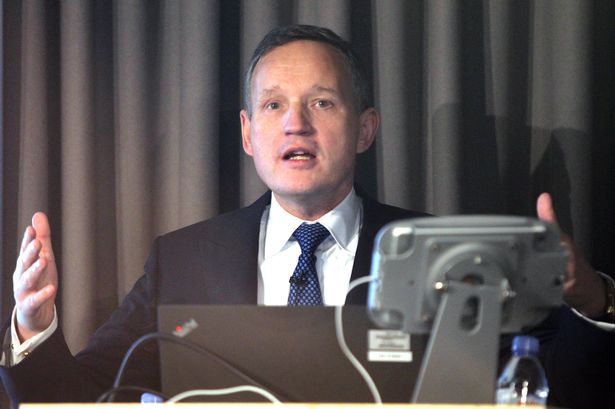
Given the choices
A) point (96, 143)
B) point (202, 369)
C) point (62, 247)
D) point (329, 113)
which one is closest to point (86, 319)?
point (62, 247)

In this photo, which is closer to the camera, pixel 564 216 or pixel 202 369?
pixel 202 369

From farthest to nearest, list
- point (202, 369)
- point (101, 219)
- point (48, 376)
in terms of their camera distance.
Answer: point (101, 219)
point (48, 376)
point (202, 369)

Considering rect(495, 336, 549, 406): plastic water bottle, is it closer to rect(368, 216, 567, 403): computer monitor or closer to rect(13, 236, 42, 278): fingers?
rect(368, 216, 567, 403): computer monitor

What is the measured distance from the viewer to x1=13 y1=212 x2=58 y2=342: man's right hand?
5.90 ft

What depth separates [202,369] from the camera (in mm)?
1338

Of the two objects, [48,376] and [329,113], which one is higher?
[329,113]

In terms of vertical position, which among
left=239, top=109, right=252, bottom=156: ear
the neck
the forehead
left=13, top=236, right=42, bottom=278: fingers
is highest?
the forehead

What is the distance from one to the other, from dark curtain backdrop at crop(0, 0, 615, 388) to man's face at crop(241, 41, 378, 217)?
308mm

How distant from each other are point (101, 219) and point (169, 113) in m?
0.42

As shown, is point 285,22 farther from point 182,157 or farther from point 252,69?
point 182,157

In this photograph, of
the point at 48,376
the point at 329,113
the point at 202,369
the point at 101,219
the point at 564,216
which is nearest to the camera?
the point at 202,369

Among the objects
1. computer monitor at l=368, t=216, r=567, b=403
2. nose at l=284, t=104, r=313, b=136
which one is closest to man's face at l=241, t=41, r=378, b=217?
nose at l=284, t=104, r=313, b=136

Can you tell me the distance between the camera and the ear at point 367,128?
7.89 ft

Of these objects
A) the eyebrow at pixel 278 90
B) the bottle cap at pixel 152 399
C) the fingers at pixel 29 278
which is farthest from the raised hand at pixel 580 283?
the fingers at pixel 29 278
